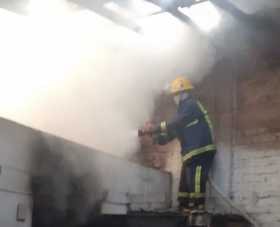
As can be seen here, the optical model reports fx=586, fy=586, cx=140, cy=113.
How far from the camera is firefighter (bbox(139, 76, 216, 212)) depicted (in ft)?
22.9

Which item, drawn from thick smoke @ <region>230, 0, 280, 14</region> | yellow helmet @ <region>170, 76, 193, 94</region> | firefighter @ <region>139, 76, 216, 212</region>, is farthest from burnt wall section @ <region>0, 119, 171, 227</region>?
thick smoke @ <region>230, 0, 280, 14</region>

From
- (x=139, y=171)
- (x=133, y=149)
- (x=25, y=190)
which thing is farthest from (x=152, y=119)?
(x=25, y=190)

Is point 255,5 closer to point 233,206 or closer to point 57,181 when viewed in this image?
point 233,206

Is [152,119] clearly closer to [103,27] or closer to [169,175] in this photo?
[169,175]

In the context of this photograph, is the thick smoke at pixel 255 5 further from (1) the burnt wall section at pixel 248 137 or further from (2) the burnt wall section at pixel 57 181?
(2) the burnt wall section at pixel 57 181

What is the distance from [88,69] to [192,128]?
1.53 meters

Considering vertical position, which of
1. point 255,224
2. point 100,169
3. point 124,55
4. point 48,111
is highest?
point 124,55

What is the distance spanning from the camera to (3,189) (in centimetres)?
543

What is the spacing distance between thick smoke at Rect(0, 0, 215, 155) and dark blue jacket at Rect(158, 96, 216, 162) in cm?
79

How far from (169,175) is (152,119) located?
2.77 ft

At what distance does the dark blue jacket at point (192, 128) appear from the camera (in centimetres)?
702

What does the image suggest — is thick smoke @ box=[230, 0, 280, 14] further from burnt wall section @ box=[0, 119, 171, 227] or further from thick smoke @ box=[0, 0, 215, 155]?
burnt wall section @ box=[0, 119, 171, 227]

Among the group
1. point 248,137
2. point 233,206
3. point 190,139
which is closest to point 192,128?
point 190,139

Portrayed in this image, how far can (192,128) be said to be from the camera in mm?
7074
